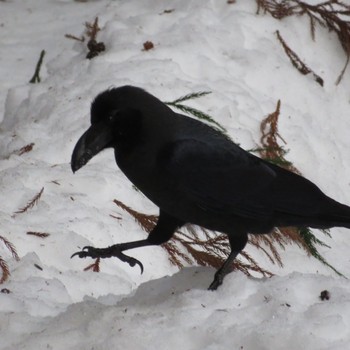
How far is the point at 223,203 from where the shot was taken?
3574mm

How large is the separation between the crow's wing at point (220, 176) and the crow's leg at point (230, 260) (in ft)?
0.37

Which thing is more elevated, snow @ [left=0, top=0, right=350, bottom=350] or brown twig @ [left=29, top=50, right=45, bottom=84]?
snow @ [left=0, top=0, right=350, bottom=350]

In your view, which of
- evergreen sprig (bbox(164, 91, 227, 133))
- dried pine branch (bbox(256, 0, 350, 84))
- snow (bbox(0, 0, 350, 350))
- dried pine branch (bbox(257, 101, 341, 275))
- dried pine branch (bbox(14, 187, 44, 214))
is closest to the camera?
snow (bbox(0, 0, 350, 350))

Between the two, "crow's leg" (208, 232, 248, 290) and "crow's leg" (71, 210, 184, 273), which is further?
"crow's leg" (71, 210, 184, 273)

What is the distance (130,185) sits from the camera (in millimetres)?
4844

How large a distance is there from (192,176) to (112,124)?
0.38 m

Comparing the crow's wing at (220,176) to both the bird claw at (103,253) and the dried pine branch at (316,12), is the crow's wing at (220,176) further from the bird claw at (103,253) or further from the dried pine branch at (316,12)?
the dried pine branch at (316,12)

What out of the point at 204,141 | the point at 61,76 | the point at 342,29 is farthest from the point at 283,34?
the point at 204,141

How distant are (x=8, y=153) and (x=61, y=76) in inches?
40.0

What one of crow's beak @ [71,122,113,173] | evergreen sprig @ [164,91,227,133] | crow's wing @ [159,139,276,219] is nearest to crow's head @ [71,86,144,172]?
crow's beak @ [71,122,113,173]

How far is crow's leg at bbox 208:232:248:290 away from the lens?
133 inches

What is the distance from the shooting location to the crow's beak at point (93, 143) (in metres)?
3.34

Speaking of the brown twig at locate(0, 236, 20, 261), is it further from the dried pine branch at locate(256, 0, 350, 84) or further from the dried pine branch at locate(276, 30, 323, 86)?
the dried pine branch at locate(256, 0, 350, 84)

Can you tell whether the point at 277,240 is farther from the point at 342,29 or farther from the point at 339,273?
the point at 342,29
